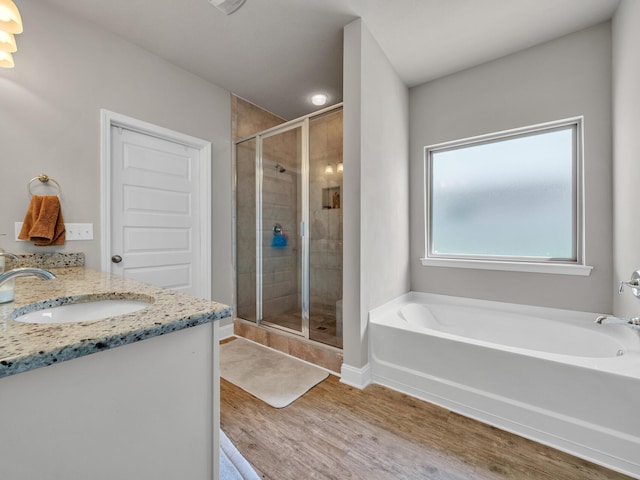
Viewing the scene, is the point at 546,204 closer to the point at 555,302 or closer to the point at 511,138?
the point at 511,138

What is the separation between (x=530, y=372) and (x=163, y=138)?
3.09 metres

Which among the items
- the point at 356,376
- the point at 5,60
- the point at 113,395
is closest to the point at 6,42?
the point at 5,60

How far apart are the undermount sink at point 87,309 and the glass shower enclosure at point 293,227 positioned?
158 centimetres

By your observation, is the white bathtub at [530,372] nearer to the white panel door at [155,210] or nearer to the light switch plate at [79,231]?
the white panel door at [155,210]

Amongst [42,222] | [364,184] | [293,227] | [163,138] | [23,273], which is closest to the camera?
[23,273]

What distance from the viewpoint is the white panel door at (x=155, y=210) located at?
7.12 ft

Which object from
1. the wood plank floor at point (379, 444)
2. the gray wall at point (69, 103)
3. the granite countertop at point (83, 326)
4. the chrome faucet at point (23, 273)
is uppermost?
the gray wall at point (69, 103)

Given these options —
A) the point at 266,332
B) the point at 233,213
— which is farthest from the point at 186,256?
the point at 266,332

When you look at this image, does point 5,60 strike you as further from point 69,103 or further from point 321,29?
point 321,29

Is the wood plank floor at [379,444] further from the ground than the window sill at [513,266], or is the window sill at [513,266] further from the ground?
the window sill at [513,266]

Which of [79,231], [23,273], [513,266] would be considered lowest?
[513,266]

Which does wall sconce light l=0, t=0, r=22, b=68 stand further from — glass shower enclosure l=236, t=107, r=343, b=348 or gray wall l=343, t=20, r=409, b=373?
gray wall l=343, t=20, r=409, b=373

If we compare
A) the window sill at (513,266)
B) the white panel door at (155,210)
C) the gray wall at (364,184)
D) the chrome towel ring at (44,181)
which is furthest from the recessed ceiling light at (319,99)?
the chrome towel ring at (44,181)

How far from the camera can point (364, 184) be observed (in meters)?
1.98
